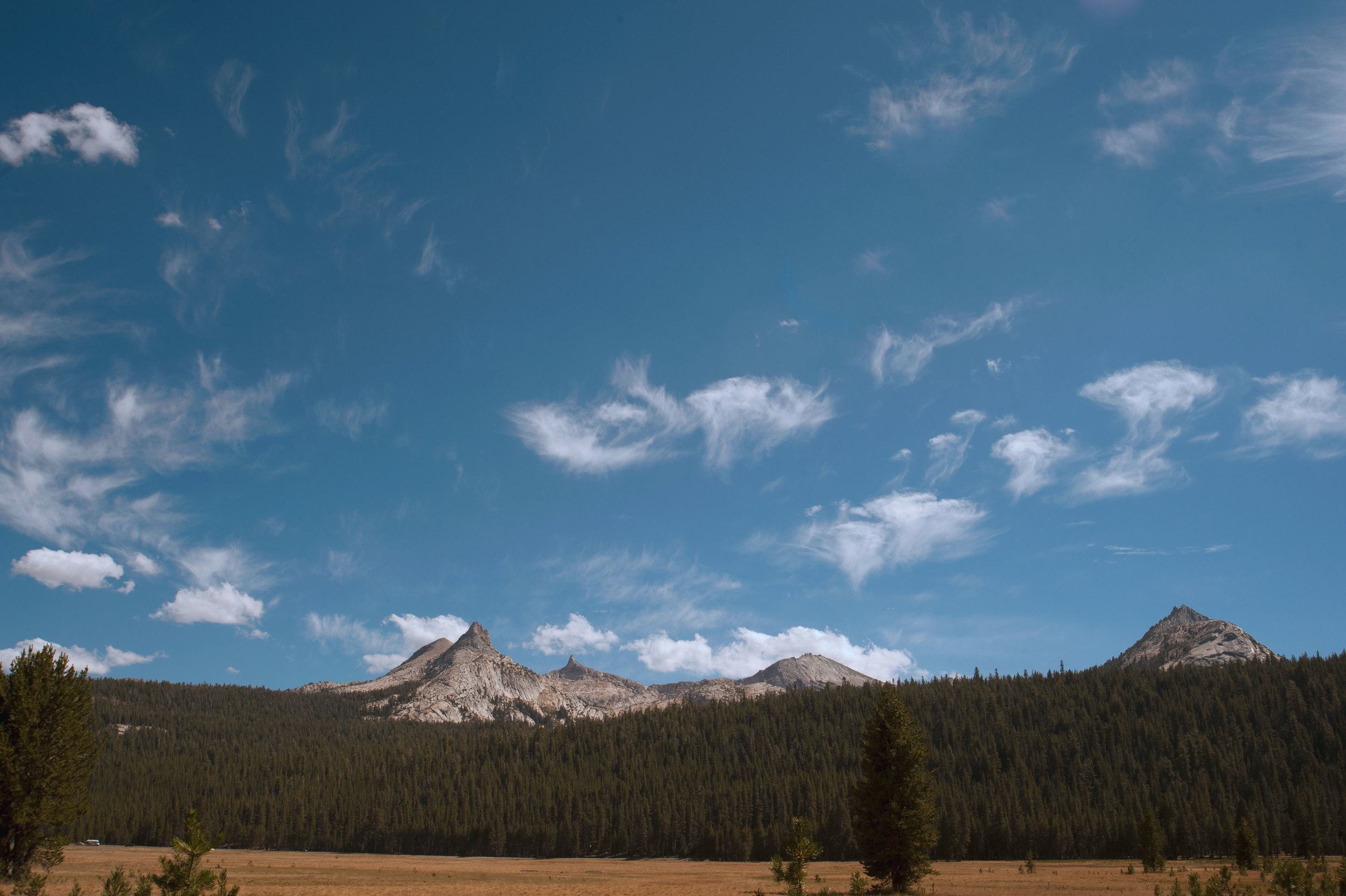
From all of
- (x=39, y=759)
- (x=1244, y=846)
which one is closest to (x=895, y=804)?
(x=39, y=759)

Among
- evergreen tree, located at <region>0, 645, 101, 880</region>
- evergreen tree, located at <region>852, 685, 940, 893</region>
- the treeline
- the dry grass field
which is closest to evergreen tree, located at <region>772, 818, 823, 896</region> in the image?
evergreen tree, located at <region>852, 685, 940, 893</region>

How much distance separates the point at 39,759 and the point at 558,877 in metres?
54.6

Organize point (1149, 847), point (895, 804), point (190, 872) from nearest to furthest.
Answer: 1. point (190, 872)
2. point (895, 804)
3. point (1149, 847)

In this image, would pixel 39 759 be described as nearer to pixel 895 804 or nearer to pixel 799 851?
pixel 799 851

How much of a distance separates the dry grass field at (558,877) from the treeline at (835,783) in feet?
63.3

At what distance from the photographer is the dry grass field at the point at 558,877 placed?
48.5 meters

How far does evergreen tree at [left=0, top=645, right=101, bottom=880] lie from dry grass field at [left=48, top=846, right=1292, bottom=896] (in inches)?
151

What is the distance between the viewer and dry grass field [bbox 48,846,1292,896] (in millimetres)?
48500

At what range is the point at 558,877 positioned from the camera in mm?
75938

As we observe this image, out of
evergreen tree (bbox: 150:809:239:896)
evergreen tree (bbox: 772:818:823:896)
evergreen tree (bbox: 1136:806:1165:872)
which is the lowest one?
evergreen tree (bbox: 1136:806:1165:872)

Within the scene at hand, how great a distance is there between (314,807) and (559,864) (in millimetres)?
71995

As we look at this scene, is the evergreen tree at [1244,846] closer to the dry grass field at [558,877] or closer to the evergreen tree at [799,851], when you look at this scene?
the dry grass field at [558,877]

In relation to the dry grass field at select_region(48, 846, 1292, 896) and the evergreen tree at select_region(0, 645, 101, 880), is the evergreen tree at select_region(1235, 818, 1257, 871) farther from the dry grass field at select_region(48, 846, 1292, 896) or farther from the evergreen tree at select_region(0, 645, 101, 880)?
the evergreen tree at select_region(0, 645, 101, 880)

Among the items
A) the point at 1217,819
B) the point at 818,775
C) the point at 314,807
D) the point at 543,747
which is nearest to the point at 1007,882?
the point at 1217,819
